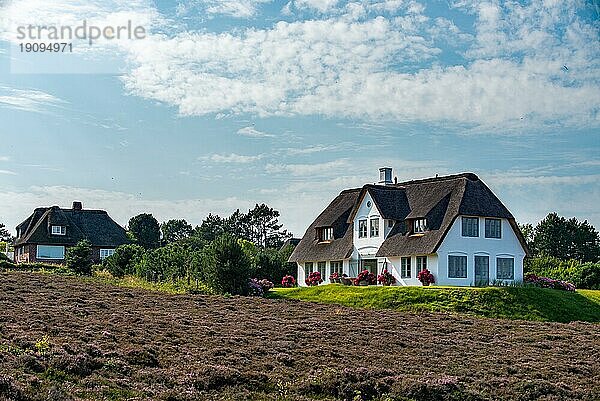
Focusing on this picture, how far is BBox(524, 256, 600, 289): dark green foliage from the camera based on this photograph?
54.7 meters

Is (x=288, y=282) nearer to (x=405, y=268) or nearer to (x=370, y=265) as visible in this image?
(x=370, y=265)

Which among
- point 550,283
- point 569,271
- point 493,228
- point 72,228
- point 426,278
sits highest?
point 72,228

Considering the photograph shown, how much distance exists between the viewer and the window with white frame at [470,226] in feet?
159

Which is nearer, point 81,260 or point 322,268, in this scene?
point 81,260

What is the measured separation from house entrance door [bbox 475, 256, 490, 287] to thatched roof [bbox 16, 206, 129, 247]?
41.5 meters

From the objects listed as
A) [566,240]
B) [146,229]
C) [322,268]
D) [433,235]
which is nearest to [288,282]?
[322,268]

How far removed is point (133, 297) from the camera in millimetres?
34812

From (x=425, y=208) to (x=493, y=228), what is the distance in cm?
419

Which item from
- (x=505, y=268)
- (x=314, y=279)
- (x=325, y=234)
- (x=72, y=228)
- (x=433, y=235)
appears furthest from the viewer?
(x=72, y=228)

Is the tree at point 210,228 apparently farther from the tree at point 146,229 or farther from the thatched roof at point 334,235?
the thatched roof at point 334,235

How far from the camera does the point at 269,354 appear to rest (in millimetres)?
22422

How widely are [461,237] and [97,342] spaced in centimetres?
3021

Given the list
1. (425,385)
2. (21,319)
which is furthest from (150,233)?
(425,385)

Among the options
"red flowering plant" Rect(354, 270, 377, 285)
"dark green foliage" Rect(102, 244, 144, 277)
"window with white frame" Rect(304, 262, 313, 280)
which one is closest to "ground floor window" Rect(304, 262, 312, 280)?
"window with white frame" Rect(304, 262, 313, 280)
